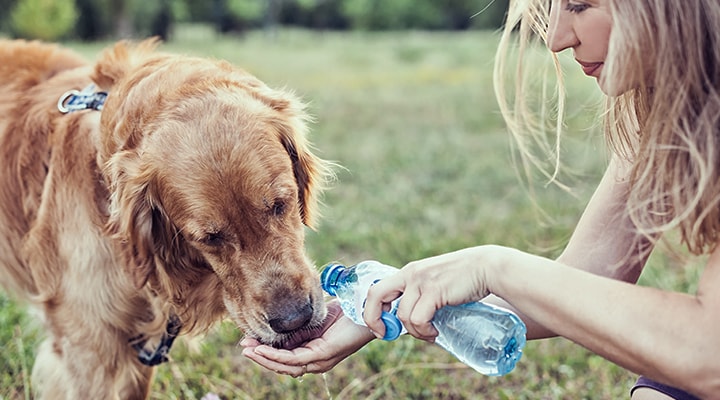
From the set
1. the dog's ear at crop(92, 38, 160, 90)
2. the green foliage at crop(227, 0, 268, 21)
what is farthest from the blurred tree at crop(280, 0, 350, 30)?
the dog's ear at crop(92, 38, 160, 90)

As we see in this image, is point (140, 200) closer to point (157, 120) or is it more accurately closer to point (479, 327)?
point (157, 120)

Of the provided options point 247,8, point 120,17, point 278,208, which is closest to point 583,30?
point 278,208

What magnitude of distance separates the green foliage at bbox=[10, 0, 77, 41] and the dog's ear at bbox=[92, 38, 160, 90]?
816 inches

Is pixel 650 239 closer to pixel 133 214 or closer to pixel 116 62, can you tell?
pixel 133 214

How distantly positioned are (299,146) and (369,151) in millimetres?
5803

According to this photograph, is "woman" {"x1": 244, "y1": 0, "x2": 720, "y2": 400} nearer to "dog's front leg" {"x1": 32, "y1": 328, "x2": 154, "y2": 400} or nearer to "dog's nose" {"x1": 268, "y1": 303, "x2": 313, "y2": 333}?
"dog's nose" {"x1": 268, "y1": 303, "x2": 313, "y2": 333}

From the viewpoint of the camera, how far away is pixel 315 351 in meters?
2.38

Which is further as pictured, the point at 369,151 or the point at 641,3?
the point at 369,151

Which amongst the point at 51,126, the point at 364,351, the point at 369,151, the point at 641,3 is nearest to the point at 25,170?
the point at 51,126

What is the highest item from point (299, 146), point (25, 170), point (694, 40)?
point (694, 40)

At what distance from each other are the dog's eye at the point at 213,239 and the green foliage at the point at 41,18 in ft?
70.4

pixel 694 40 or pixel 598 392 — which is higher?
pixel 694 40

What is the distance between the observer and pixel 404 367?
3.69 m

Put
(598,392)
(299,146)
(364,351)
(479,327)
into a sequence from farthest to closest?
1. (364,351)
2. (598,392)
3. (299,146)
4. (479,327)
